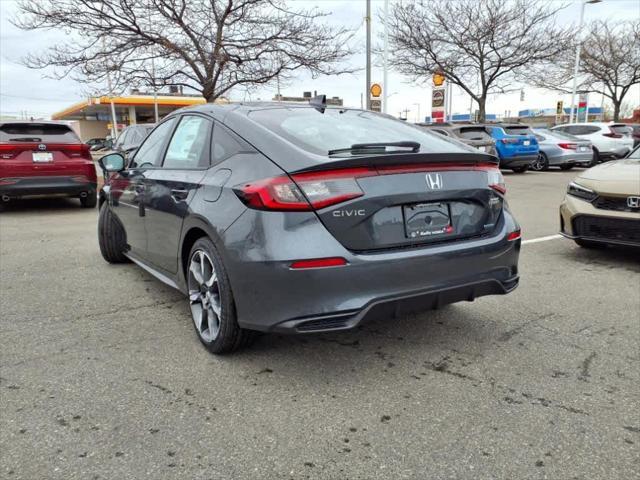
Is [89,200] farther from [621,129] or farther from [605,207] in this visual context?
[621,129]

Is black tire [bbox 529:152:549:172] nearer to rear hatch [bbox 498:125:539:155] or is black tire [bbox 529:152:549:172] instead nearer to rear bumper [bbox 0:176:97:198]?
rear hatch [bbox 498:125:539:155]

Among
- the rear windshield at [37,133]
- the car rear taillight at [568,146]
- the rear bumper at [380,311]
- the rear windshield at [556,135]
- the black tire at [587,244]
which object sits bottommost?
the black tire at [587,244]

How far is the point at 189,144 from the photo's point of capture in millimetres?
3656

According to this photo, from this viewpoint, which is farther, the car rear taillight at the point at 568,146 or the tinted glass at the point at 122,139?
the car rear taillight at the point at 568,146

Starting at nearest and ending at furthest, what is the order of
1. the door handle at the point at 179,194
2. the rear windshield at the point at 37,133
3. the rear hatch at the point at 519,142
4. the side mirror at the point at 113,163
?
the door handle at the point at 179,194, the side mirror at the point at 113,163, the rear windshield at the point at 37,133, the rear hatch at the point at 519,142

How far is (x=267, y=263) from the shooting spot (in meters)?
2.63

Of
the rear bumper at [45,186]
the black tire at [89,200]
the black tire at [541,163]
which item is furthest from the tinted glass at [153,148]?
the black tire at [541,163]

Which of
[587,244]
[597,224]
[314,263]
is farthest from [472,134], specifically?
[314,263]

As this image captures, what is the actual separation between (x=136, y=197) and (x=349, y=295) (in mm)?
2350

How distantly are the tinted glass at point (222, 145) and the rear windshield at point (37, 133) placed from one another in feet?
22.5

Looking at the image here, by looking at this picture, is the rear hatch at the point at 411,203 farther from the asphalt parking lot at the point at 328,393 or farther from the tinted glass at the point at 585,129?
the tinted glass at the point at 585,129

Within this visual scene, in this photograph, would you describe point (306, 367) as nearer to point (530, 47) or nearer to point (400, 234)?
point (400, 234)

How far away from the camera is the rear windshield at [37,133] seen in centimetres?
870

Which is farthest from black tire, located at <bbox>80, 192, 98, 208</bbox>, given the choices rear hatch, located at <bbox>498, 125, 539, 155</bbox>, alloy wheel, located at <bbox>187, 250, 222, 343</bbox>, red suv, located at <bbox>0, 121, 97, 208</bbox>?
rear hatch, located at <bbox>498, 125, 539, 155</bbox>
